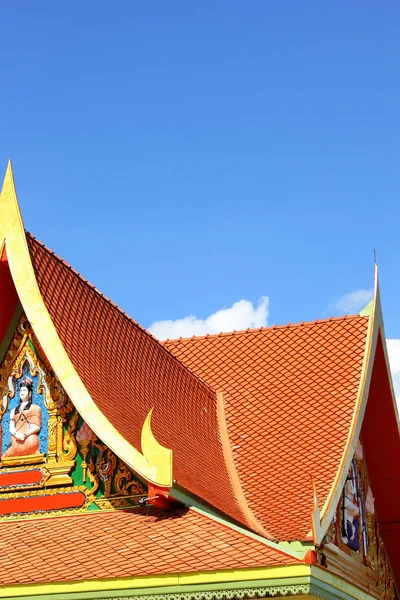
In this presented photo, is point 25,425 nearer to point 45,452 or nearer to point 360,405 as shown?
point 45,452

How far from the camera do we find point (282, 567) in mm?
6875

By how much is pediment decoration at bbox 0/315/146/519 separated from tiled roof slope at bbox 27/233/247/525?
31cm

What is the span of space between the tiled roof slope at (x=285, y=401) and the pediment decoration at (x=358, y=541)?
38 centimetres

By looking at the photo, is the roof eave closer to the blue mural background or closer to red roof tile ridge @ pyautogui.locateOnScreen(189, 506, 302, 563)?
red roof tile ridge @ pyautogui.locateOnScreen(189, 506, 302, 563)

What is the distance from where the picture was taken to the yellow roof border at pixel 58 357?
7.58 meters

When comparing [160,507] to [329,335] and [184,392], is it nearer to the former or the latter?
[184,392]

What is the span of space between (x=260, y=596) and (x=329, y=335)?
4.98 metres

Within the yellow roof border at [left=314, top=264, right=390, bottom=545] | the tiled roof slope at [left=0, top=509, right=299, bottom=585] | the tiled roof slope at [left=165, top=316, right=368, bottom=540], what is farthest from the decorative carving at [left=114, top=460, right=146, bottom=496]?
the yellow roof border at [left=314, top=264, right=390, bottom=545]

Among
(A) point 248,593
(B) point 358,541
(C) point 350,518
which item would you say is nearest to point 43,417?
(A) point 248,593

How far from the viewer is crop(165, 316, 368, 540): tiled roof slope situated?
9.34m

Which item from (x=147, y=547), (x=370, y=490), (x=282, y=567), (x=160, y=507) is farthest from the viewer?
(x=370, y=490)

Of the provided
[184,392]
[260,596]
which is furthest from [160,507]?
[184,392]

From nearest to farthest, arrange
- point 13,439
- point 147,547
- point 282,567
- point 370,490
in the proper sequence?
1. point 282,567
2. point 147,547
3. point 13,439
4. point 370,490

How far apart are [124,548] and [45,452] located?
1.38 metres
